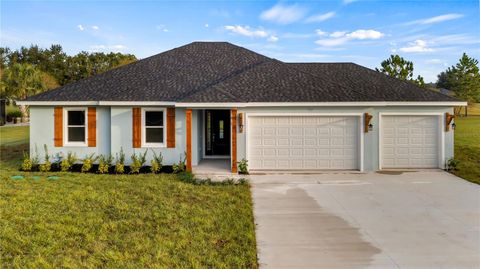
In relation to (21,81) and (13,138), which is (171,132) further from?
(21,81)

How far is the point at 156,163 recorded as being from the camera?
12766 millimetres

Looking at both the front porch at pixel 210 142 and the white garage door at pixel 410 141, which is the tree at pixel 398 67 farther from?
the front porch at pixel 210 142

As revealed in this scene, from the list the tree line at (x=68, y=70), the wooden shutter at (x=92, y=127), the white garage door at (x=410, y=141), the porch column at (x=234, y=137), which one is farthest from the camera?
the tree line at (x=68, y=70)

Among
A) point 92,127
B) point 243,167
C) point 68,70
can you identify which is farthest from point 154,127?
point 68,70

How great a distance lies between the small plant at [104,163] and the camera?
41.3 feet

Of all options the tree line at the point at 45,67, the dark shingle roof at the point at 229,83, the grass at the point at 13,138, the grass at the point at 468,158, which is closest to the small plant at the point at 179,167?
the dark shingle roof at the point at 229,83

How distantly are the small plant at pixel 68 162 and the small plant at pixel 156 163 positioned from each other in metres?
3.17

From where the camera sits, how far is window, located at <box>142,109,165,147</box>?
1350cm

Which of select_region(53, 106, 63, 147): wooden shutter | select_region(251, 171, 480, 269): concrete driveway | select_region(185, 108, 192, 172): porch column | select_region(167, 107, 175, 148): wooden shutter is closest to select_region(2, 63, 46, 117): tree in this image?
select_region(53, 106, 63, 147): wooden shutter

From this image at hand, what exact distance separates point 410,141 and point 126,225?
1120cm

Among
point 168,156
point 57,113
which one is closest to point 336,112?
point 168,156

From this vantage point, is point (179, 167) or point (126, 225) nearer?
point (126, 225)

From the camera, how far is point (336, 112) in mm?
12648

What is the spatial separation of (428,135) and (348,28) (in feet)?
47.4
